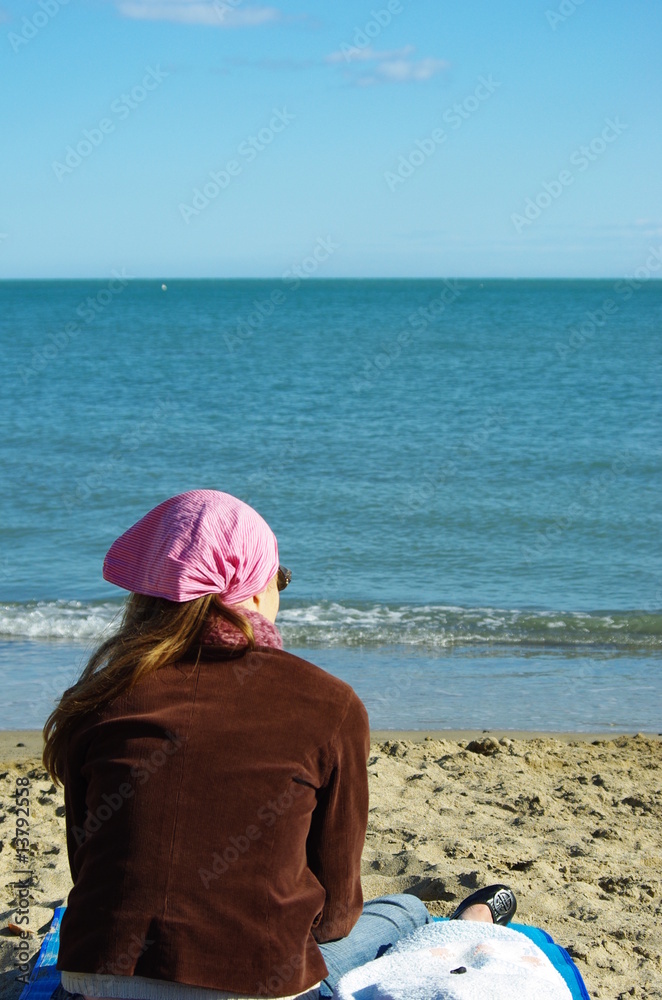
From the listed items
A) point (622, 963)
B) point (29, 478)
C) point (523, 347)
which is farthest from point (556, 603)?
point (523, 347)

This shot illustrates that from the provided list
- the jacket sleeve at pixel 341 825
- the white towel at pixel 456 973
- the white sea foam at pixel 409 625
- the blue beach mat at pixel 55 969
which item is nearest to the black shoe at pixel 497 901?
the blue beach mat at pixel 55 969

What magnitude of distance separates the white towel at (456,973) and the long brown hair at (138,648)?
2.76 feet

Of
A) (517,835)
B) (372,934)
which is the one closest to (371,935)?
(372,934)

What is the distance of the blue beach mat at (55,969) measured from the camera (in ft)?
8.50

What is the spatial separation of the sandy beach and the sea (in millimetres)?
631

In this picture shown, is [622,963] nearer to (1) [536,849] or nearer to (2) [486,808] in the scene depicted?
(1) [536,849]

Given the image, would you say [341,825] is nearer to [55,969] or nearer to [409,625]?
[55,969]

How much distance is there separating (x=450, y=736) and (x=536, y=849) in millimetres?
1588

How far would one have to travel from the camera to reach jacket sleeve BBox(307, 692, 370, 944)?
1923 mm

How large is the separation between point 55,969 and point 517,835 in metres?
2.10

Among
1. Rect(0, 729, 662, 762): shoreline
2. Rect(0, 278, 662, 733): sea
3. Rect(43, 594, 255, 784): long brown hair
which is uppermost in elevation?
Rect(43, 594, 255, 784): long brown hair

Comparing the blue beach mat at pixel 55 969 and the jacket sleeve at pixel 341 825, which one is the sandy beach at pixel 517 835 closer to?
the blue beach mat at pixel 55 969

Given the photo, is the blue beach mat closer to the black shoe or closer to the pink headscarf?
the black shoe

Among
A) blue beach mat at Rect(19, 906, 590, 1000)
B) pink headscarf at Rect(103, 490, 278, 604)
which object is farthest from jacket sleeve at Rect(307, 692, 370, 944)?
blue beach mat at Rect(19, 906, 590, 1000)
